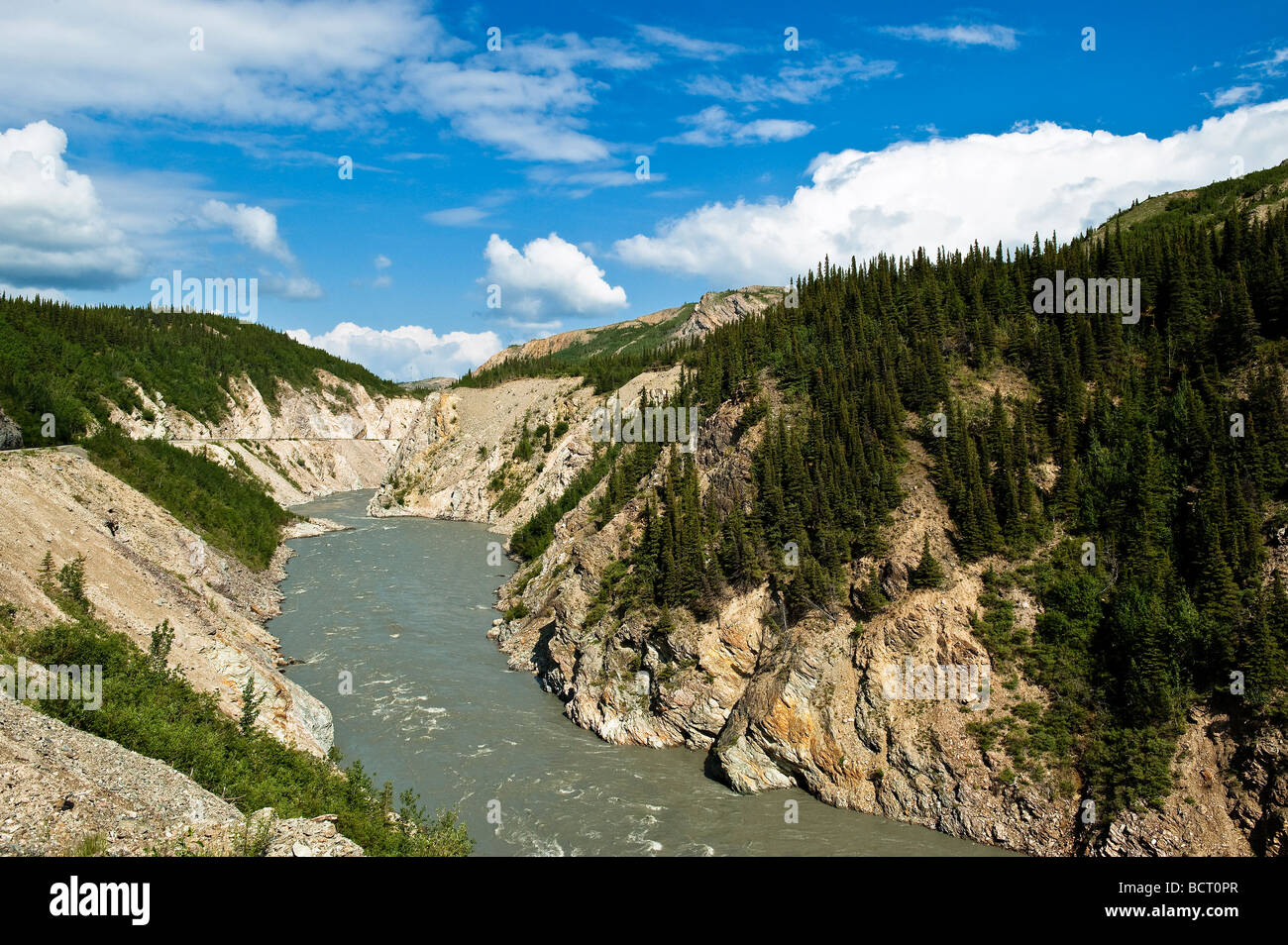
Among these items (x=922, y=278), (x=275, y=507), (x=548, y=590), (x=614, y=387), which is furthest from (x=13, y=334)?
(x=922, y=278)

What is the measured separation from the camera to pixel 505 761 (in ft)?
86.8

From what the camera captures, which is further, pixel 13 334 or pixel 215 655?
pixel 13 334

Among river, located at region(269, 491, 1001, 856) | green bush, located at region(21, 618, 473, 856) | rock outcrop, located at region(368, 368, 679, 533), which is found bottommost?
river, located at region(269, 491, 1001, 856)

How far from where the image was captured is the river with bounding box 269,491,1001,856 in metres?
21.4

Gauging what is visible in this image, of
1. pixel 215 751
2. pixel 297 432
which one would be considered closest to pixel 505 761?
pixel 215 751

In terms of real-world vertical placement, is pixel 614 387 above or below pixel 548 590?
above

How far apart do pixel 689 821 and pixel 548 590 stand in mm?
20094

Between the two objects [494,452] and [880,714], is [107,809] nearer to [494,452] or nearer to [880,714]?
[880,714]

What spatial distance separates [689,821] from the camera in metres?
22.5

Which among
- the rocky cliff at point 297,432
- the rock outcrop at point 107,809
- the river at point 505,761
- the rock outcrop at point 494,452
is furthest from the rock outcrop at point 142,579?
the rocky cliff at point 297,432

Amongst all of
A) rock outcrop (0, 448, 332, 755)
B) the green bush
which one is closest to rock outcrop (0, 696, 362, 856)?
the green bush

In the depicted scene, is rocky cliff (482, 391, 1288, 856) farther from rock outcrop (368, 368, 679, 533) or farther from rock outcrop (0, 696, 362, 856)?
rock outcrop (368, 368, 679, 533)

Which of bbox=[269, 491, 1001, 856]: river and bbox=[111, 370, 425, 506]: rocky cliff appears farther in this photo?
bbox=[111, 370, 425, 506]: rocky cliff

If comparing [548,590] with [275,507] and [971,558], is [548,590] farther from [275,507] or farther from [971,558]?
[275,507]
